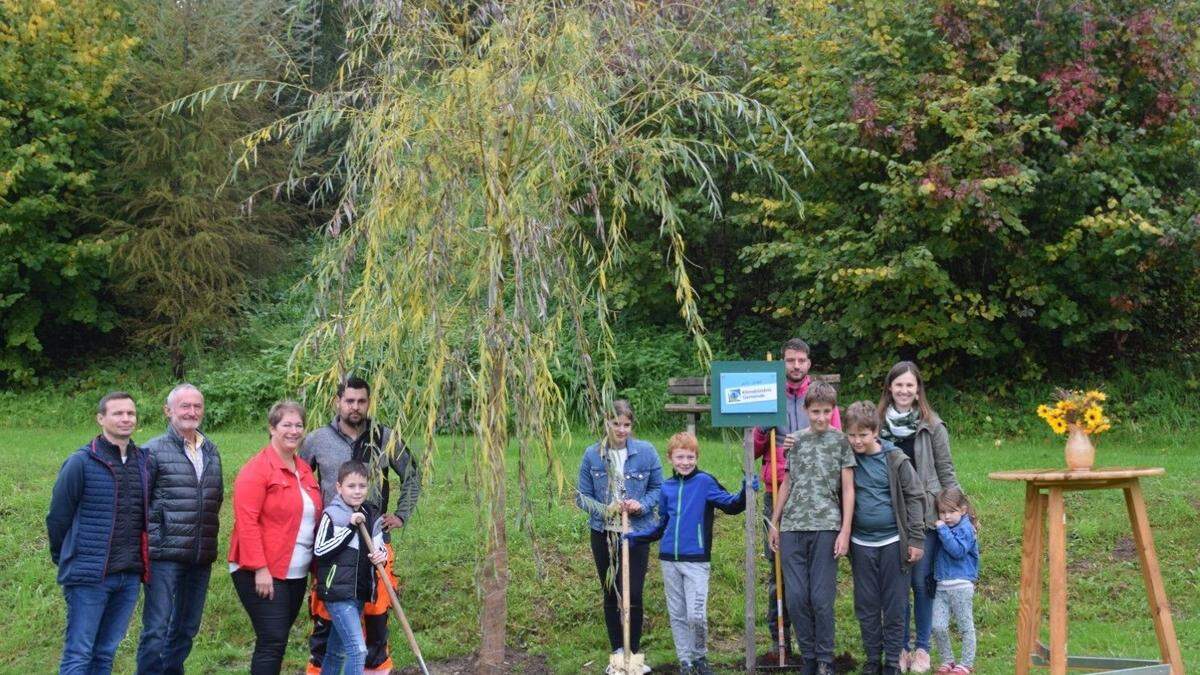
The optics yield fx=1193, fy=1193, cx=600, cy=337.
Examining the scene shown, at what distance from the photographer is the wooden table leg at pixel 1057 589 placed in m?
5.32

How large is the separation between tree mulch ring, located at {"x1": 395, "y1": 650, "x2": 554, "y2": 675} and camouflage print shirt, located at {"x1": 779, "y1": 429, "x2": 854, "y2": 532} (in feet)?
5.97

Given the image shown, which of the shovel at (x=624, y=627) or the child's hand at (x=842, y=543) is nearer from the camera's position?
the child's hand at (x=842, y=543)

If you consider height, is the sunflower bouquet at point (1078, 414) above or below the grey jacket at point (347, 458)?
above

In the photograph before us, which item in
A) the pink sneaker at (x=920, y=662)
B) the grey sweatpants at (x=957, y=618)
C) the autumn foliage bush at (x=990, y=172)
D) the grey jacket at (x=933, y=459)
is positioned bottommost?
the pink sneaker at (x=920, y=662)

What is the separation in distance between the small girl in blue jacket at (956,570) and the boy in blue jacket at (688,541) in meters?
1.06

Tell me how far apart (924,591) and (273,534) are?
3383mm

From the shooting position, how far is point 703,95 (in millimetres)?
5969

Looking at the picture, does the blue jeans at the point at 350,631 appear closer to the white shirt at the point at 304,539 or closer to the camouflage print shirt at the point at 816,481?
the white shirt at the point at 304,539

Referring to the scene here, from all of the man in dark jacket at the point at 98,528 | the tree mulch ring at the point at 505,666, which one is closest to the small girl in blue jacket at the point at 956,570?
the tree mulch ring at the point at 505,666

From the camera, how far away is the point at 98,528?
558cm

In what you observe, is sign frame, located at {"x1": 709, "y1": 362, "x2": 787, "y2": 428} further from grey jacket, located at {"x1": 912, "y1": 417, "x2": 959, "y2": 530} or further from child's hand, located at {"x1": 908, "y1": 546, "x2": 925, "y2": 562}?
child's hand, located at {"x1": 908, "y1": 546, "x2": 925, "y2": 562}

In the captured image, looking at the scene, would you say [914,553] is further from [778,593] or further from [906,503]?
[778,593]

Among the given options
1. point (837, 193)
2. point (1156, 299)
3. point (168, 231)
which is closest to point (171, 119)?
point (168, 231)

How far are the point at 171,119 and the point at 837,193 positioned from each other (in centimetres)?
891
